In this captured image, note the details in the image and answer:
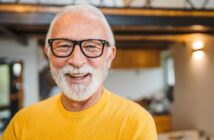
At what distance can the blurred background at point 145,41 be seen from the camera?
10.1 feet

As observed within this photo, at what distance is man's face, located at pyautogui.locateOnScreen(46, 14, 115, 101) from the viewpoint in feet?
2.75

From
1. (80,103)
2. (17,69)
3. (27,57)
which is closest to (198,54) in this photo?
(27,57)

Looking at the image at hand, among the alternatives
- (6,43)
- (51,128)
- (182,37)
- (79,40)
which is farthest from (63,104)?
(6,43)

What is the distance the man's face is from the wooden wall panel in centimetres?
639

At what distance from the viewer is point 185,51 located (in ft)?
16.5

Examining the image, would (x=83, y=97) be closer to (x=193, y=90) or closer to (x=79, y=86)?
(x=79, y=86)

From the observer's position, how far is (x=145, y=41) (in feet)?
17.1

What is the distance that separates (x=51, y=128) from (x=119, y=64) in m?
6.49

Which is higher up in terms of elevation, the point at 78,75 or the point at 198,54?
the point at 78,75

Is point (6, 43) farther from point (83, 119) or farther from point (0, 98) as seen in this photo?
point (83, 119)

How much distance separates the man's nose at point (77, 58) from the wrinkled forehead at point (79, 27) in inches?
1.5

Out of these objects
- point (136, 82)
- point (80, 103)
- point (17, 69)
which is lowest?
point (136, 82)

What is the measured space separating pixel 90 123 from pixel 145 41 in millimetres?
4449

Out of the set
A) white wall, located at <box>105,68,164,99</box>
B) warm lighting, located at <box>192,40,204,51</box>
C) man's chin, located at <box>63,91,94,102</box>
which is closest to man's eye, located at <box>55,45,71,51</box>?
man's chin, located at <box>63,91,94,102</box>
